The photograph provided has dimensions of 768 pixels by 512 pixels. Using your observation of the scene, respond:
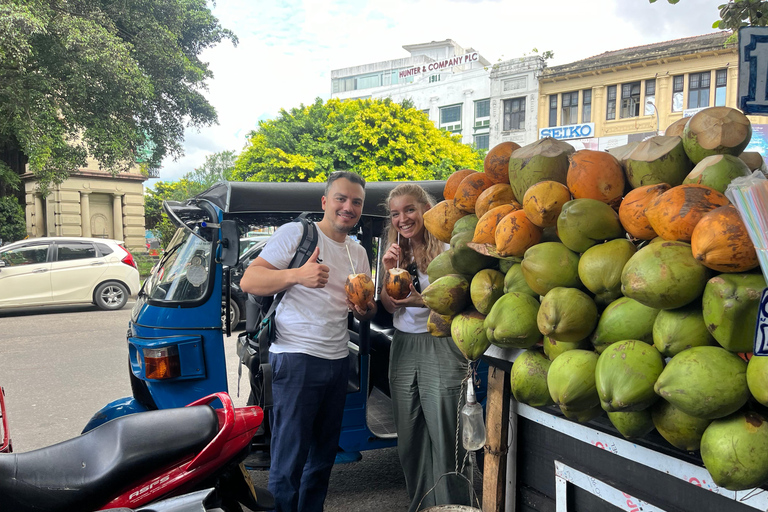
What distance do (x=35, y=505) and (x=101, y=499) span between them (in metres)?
0.21

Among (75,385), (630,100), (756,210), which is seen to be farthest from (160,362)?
(630,100)

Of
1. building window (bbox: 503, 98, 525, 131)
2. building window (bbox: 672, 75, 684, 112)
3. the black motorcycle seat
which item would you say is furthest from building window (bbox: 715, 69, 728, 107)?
the black motorcycle seat

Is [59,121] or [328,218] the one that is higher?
[59,121]

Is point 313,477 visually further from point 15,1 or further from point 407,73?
point 407,73

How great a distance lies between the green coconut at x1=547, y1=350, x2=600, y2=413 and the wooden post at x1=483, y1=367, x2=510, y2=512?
43 centimetres

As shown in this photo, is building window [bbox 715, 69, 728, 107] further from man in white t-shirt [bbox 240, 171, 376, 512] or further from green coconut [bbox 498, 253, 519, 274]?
green coconut [bbox 498, 253, 519, 274]

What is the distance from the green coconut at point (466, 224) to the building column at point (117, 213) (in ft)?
93.0

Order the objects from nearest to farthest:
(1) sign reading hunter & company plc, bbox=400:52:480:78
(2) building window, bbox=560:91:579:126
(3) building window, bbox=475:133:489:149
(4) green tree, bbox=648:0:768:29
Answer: (4) green tree, bbox=648:0:768:29 < (2) building window, bbox=560:91:579:126 < (3) building window, bbox=475:133:489:149 < (1) sign reading hunter & company plc, bbox=400:52:480:78

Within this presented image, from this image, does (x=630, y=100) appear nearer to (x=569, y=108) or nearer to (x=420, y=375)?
(x=569, y=108)

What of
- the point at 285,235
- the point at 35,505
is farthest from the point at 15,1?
the point at 35,505

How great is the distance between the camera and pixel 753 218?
42.4 inches

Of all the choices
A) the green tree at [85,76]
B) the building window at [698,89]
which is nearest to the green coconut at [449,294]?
the green tree at [85,76]

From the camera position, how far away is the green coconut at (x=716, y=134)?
1.43 metres

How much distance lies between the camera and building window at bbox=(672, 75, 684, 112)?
1056 inches
